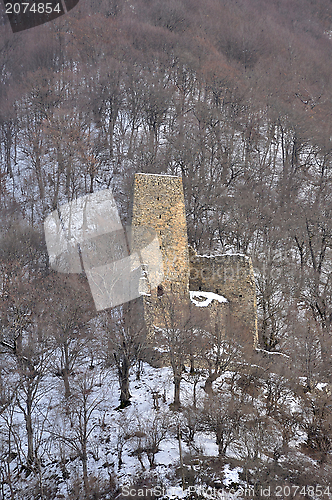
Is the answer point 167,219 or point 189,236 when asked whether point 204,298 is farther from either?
point 189,236

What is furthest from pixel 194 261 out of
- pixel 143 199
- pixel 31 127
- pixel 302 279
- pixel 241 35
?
pixel 241 35

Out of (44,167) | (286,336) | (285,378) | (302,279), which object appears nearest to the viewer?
(285,378)

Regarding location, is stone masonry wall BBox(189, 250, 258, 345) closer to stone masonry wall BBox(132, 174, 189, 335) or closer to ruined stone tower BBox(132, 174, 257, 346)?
ruined stone tower BBox(132, 174, 257, 346)

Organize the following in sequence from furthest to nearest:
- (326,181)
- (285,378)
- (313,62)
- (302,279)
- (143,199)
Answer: (313,62) < (326,181) < (302,279) < (143,199) < (285,378)

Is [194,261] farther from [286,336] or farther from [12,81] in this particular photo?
[12,81]

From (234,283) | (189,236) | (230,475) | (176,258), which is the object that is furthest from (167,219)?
(230,475)

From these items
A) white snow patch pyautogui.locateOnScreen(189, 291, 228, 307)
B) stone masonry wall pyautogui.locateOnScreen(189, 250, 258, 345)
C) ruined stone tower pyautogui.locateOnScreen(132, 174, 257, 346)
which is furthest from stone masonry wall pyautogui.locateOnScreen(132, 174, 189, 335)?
stone masonry wall pyautogui.locateOnScreen(189, 250, 258, 345)
